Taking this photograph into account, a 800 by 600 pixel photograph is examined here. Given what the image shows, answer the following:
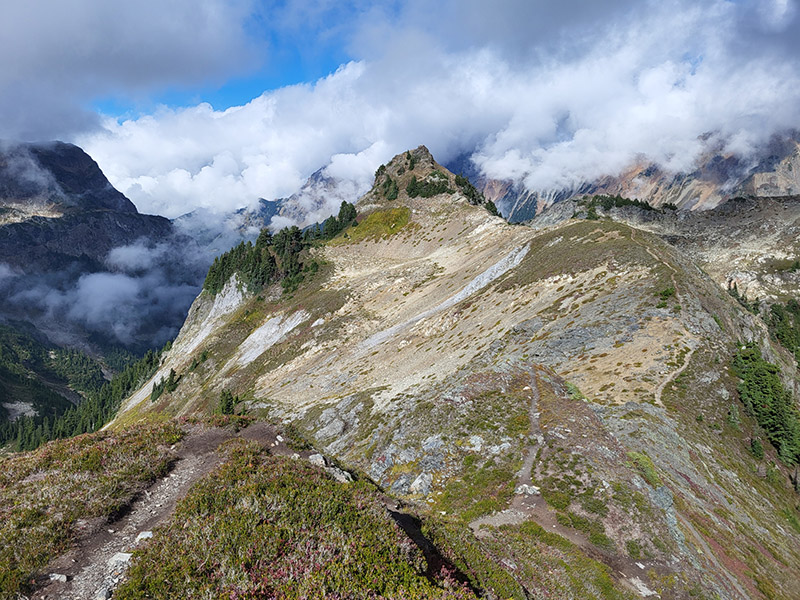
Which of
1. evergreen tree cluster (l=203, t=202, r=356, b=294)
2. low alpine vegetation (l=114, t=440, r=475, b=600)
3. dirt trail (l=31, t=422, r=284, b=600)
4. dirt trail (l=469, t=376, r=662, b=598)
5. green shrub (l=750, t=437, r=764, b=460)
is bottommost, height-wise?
green shrub (l=750, t=437, r=764, b=460)

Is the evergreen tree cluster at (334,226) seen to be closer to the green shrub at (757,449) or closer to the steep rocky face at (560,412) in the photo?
the steep rocky face at (560,412)

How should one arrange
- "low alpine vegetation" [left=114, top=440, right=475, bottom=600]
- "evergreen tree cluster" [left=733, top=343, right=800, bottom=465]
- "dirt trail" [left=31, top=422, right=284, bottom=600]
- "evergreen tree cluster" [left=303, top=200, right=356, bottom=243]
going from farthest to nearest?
"evergreen tree cluster" [left=303, top=200, right=356, bottom=243] < "evergreen tree cluster" [left=733, top=343, right=800, bottom=465] < "dirt trail" [left=31, top=422, right=284, bottom=600] < "low alpine vegetation" [left=114, top=440, right=475, bottom=600]

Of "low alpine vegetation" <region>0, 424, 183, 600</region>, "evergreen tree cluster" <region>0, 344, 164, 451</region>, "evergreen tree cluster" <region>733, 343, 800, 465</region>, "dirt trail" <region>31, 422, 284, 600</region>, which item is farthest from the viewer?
"evergreen tree cluster" <region>0, 344, 164, 451</region>

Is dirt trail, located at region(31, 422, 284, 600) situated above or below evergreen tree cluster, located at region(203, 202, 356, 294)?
below

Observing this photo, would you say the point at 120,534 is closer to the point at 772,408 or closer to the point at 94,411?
the point at 772,408

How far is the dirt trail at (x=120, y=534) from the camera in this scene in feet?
28.7

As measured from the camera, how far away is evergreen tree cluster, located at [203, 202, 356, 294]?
382 feet

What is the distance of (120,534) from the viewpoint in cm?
1102

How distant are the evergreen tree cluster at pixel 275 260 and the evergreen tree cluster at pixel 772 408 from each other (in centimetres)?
9852

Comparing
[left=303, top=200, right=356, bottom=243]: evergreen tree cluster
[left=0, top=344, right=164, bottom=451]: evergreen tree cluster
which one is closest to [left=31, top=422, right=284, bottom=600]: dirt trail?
[left=303, top=200, right=356, bottom=243]: evergreen tree cluster

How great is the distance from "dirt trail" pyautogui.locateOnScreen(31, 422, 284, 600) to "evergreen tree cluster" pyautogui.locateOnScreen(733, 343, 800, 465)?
1545 inches

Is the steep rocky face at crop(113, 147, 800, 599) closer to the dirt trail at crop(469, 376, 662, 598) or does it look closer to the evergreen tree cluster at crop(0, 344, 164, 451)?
the dirt trail at crop(469, 376, 662, 598)

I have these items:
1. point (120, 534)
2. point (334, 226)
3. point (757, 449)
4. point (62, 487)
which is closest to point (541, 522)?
point (120, 534)

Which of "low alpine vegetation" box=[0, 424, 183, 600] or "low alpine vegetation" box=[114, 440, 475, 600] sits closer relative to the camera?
"low alpine vegetation" box=[114, 440, 475, 600]
